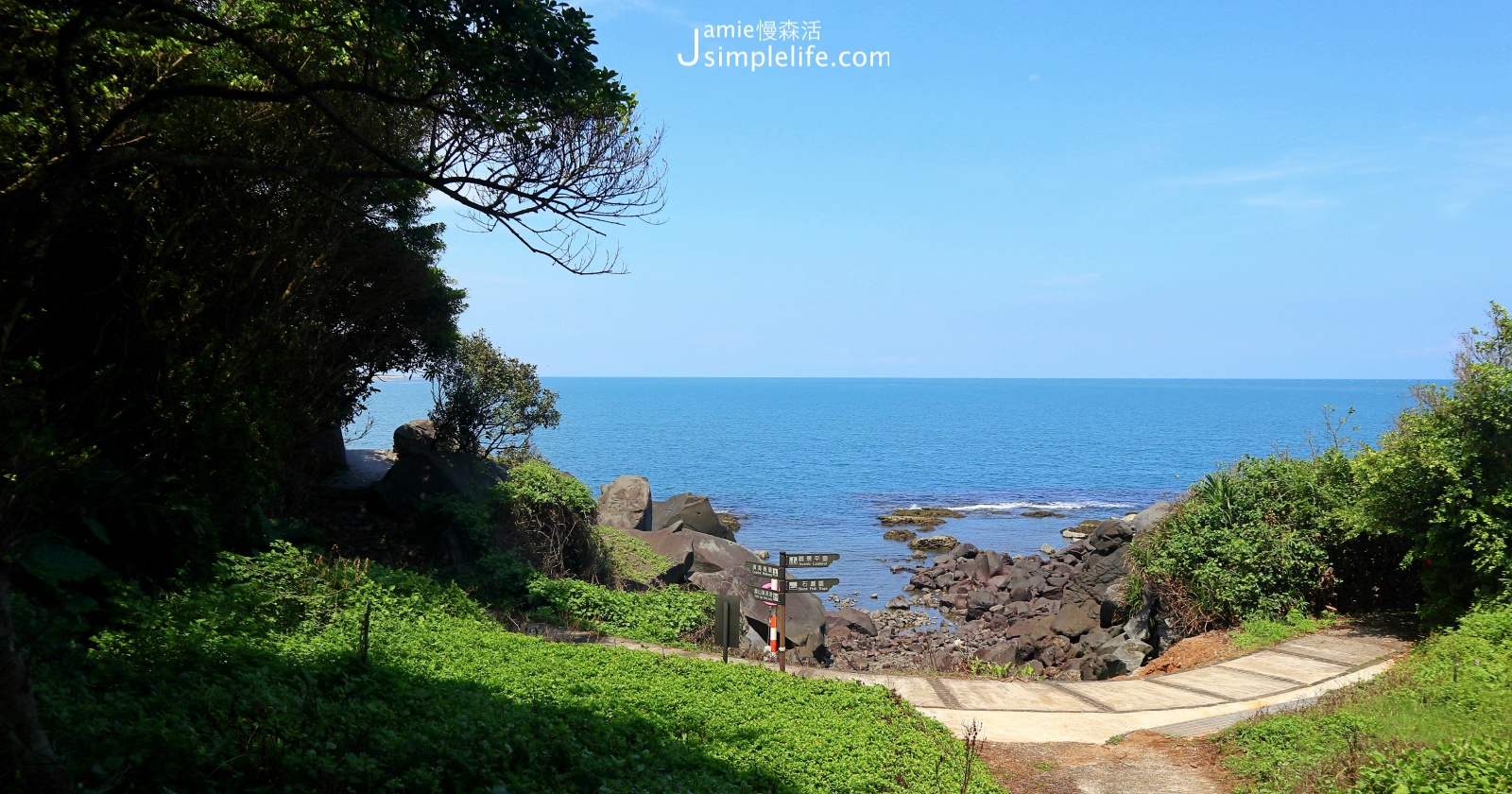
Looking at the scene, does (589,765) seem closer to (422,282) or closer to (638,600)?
(638,600)

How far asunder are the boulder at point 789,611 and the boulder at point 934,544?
792 inches

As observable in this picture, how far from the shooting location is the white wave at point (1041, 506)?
50188 mm

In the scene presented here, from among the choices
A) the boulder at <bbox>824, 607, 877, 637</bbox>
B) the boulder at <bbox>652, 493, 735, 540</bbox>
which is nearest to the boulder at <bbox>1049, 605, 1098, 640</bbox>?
the boulder at <bbox>824, 607, 877, 637</bbox>

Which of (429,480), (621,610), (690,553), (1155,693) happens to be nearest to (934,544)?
(690,553)

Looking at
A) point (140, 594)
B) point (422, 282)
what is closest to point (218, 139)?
point (140, 594)

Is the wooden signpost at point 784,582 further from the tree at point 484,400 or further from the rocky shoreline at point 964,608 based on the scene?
the tree at point 484,400

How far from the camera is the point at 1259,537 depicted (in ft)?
49.2

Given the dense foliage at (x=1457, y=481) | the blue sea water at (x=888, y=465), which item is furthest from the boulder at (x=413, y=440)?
the dense foliage at (x=1457, y=481)

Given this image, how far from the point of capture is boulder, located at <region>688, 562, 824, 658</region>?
18.5 meters

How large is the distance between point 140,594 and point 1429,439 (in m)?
16.2

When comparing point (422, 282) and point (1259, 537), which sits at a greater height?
point (422, 282)

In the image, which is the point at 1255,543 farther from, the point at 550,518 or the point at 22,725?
the point at 22,725

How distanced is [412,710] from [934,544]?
34.5 meters

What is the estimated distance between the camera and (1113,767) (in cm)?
884
